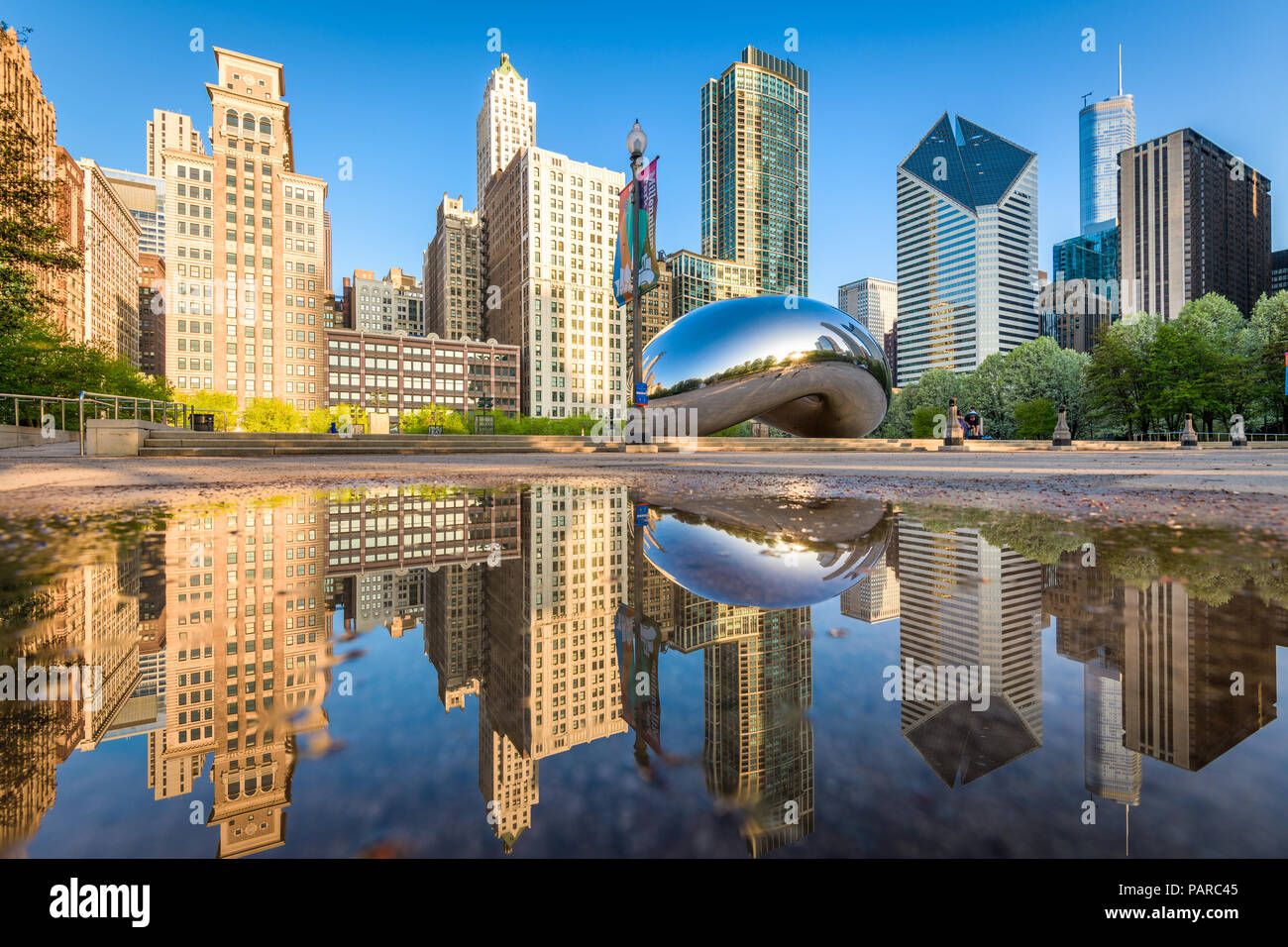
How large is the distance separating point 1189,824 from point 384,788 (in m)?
1.25

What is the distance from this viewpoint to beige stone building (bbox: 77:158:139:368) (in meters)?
88.7

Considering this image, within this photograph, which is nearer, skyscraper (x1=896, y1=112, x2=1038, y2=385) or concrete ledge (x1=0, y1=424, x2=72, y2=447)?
concrete ledge (x1=0, y1=424, x2=72, y2=447)

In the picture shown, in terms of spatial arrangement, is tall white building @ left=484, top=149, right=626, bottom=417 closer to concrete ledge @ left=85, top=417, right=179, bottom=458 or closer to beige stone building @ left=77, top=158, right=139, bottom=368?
beige stone building @ left=77, top=158, right=139, bottom=368

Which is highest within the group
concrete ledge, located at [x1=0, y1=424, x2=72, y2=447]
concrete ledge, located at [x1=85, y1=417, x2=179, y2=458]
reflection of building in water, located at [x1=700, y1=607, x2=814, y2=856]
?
concrete ledge, located at [x1=0, y1=424, x2=72, y2=447]

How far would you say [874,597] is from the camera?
2.36m

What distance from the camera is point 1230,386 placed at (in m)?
40.7

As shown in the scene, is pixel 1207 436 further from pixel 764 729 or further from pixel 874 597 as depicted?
pixel 764 729

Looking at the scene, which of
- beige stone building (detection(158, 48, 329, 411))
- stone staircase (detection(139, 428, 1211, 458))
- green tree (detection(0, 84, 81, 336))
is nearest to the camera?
green tree (detection(0, 84, 81, 336))

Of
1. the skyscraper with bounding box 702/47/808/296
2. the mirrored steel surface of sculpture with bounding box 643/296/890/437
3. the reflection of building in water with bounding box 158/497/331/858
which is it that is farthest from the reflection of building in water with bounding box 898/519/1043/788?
the skyscraper with bounding box 702/47/808/296

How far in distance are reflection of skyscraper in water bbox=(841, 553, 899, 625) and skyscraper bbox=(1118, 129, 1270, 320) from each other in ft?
371

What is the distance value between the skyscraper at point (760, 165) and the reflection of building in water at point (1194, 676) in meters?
181

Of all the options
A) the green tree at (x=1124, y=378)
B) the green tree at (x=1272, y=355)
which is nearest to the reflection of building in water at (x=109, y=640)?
the green tree at (x=1272, y=355)

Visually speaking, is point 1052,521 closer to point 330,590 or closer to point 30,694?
point 330,590

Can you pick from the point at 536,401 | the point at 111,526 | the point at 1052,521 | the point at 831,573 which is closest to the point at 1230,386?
the point at 1052,521
